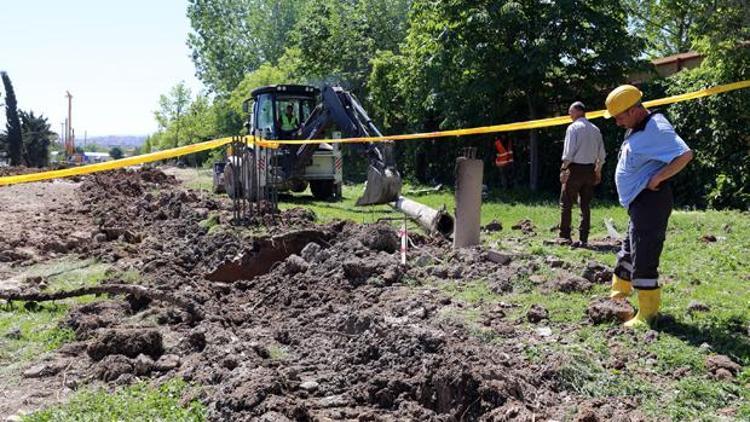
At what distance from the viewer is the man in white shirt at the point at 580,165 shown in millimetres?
9422

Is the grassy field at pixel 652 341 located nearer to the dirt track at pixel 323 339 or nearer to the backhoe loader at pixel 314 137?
the dirt track at pixel 323 339

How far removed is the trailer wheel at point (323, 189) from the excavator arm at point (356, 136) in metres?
1.42

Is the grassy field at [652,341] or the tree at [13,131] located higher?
the tree at [13,131]

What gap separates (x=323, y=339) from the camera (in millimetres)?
6395

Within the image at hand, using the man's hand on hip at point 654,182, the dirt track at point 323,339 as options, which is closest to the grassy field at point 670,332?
the dirt track at point 323,339

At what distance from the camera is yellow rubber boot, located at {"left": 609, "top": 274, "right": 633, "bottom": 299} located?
20.1 ft

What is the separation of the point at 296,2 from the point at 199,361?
2090 inches

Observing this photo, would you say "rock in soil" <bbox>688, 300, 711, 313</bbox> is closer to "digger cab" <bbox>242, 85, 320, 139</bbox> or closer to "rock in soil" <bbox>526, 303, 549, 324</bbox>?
"rock in soil" <bbox>526, 303, 549, 324</bbox>

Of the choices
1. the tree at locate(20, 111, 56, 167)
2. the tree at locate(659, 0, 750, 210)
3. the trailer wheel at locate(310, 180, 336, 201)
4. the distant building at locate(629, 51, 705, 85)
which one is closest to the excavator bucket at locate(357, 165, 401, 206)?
the trailer wheel at locate(310, 180, 336, 201)

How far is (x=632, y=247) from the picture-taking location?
5699 millimetres

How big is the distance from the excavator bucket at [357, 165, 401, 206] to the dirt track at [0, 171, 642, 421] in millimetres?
3429

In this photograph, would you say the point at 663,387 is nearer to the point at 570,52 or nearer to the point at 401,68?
the point at 570,52

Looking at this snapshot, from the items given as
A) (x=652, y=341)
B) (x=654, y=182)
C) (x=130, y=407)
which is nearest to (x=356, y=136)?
(x=654, y=182)

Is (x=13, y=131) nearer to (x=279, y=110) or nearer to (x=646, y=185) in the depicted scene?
(x=279, y=110)
